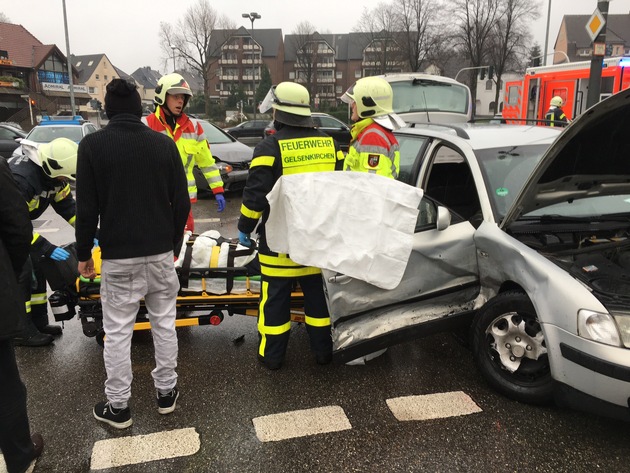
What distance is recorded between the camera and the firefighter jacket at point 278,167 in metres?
3.37

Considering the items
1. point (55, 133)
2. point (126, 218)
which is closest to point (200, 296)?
point (126, 218)

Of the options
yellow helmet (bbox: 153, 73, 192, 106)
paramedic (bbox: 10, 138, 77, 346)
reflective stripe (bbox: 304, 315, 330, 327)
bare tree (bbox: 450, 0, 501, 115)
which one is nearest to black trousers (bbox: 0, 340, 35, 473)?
paramedic (bbox: 10, 138, 77, 346)

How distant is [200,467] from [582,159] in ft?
9.76

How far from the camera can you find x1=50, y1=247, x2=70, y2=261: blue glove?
375cm

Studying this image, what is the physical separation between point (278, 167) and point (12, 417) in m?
2.01

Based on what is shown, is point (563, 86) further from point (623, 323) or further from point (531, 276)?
point (623, 323)

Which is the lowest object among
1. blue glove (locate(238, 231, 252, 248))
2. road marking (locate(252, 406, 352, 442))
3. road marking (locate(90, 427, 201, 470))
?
road marking (locate(90, 427, 201, 470))

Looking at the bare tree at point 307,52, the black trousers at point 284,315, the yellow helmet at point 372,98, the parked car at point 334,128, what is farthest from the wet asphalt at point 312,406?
the bare tree at point 307,52

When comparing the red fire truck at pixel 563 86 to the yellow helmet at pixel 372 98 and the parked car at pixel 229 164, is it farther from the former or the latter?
→ the yellow helmet at pixel 372 98

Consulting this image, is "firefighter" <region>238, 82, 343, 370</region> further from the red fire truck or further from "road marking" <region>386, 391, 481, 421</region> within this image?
the red fire truck

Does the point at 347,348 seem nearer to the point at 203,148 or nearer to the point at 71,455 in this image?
the point at 71,455

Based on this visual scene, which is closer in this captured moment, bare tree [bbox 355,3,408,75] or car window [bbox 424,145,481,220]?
car window [bbox 424,145,481,220]

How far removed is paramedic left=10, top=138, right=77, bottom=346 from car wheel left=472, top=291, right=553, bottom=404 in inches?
117

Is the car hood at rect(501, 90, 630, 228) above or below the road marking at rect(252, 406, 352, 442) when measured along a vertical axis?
above
